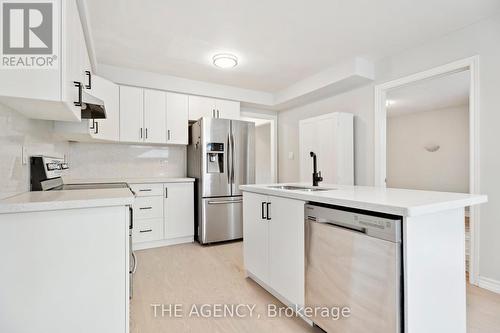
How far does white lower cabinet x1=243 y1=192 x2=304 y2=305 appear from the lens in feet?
5.63

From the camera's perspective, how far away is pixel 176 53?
2.96 metres

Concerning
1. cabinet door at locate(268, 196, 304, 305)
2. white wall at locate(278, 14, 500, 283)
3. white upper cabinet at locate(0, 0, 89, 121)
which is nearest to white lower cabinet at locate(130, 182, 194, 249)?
cabinet door at locate(268, 196, 304, 305)

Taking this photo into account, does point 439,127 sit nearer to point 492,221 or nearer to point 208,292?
point 492,221

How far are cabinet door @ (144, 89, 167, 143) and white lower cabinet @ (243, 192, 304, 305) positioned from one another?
192 centimetres

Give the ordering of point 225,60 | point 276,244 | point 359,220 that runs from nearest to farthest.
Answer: point 359,220
point 276,244
point 225,60

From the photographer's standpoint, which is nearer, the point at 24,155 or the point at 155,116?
the point at 24,155

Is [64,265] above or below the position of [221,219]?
above

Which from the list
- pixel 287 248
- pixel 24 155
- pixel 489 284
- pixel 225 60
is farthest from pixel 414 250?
pixel 225 60

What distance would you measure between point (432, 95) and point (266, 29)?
12.9ft

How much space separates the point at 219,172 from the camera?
3654 millimetres

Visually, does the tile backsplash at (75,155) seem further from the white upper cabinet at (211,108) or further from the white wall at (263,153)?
the white wall at (263,153)

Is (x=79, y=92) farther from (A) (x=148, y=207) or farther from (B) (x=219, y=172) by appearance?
(B) (x=219, y=172)

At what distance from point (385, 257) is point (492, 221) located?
A: 186 cm

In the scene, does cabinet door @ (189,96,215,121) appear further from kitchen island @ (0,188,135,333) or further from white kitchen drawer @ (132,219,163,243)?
kitchen island @ (0,188,135,333)
